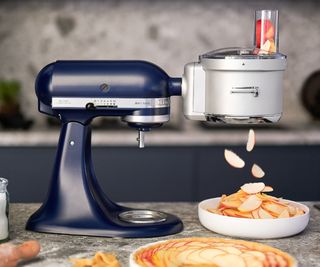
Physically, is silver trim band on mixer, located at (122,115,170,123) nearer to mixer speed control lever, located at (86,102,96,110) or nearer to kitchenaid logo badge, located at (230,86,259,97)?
mixer speed control lever, located at (86,102,96,110)

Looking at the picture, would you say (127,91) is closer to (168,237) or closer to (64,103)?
(64,103)

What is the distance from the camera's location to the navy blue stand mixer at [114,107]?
68.8 inches

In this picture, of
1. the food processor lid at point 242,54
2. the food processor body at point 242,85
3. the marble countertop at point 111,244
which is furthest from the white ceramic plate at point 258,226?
the food processor lid at point 242,54

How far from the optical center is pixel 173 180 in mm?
3605

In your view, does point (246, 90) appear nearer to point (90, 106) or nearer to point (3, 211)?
point (90, 106)

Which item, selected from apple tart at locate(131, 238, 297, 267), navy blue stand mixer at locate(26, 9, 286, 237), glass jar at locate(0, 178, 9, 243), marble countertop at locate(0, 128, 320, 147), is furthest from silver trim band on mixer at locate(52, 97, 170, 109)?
marble countertop at locate(0, 128, 320, 147)

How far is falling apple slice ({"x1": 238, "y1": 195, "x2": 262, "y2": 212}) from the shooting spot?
1.73 m

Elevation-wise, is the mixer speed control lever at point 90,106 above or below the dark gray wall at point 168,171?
above

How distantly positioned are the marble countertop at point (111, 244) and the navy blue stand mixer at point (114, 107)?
36 millimetres

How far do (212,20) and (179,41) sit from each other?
226mm

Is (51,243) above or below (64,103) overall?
below

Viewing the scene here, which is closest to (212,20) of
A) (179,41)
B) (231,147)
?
(179,41)

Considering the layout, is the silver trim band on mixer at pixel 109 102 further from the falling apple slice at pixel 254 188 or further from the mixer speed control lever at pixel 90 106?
the falling apple slice at pixel 254 188

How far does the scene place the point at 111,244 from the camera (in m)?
1.69
